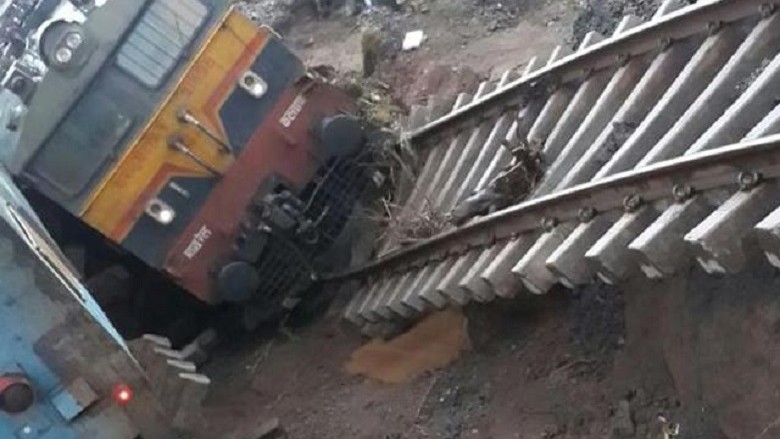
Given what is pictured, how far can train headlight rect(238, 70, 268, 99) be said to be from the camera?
7902 millimetres

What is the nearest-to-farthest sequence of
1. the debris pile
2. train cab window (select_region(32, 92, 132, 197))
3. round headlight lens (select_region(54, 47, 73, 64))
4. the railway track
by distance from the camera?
the railway track < the debris pile < round headlight lens (select_region(54, 47, 73, 64)) < train cab window (select_region(32, 92, 132, 197))

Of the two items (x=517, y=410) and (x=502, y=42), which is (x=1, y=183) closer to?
(x=517, y=410)

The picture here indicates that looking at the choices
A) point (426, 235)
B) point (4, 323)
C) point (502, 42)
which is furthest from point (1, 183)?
point (502, 42)

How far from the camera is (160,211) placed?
7.65 m

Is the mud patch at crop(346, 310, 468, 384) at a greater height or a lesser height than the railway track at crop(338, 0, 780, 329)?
lesser

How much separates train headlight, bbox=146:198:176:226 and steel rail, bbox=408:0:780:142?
189 cm

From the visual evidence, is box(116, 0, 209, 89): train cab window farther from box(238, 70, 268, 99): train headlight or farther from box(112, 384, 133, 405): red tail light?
box(112, 384, 133, 405): red tail light

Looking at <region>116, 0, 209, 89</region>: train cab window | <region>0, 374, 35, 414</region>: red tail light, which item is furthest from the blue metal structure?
<region>116, 0, 209, 89</region>: train cab window

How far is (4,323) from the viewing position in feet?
16.9

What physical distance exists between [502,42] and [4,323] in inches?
238

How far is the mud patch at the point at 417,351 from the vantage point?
677 cm

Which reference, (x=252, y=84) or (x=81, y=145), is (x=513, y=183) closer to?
(x=252, y=84)

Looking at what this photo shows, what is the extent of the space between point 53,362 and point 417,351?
242 centimetres

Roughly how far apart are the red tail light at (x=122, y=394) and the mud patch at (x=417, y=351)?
1956 millimetres
